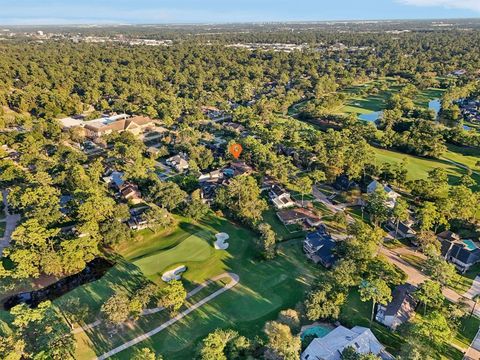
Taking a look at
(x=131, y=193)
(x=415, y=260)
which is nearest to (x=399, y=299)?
(x=415, y=260)

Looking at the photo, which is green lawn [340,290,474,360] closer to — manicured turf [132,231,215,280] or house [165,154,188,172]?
manicured turf [132,231,215,280]

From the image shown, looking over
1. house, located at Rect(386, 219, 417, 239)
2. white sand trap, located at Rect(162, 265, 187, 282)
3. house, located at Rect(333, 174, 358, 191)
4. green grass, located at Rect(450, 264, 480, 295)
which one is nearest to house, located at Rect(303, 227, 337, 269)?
house, located at Rect(386, 219, 417, 239)

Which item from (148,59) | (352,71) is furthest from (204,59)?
(352,71)

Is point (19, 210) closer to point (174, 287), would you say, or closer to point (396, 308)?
point (174, 287)

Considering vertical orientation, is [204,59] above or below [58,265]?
above

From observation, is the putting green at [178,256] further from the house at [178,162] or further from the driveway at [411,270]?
the house at [178,162]

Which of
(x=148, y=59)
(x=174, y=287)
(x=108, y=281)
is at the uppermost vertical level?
(x=148, y=59)
